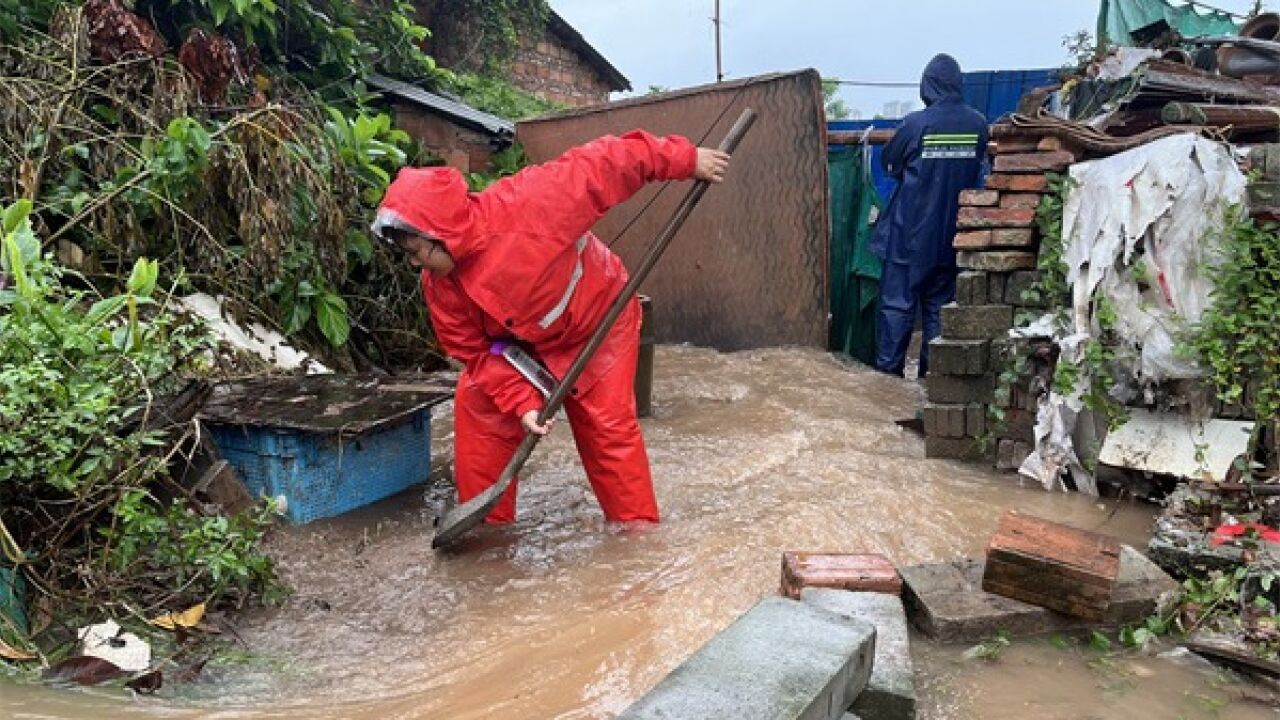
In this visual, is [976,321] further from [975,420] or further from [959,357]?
[975,420]

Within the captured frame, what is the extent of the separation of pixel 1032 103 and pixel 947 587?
4.16 meters

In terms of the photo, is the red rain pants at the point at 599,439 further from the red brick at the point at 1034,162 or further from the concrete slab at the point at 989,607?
the red brick at the point at 1034,162

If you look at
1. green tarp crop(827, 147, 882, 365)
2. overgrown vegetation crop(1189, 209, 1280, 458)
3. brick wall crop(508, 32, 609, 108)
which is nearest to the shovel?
overgrown vegetation crop(1189, 209, 1280, 458)

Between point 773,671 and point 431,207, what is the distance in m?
1.82

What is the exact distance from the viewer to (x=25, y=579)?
8.30 feet

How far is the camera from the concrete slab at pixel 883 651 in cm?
202

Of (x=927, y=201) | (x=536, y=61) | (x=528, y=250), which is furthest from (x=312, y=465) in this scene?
(x=536, y=61)

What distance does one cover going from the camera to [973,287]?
4.14 m

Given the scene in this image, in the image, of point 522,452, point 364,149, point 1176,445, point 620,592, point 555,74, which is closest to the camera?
point 620,592

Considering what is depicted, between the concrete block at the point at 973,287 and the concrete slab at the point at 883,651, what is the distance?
2.06m

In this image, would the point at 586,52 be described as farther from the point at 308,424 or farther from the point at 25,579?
the point at 25,579

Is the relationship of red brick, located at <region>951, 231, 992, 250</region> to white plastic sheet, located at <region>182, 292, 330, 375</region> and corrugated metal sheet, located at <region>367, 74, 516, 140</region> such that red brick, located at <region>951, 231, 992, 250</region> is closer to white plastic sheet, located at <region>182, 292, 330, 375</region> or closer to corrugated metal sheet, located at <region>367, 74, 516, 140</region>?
white plastic sheet, located at <region>182, 292, 330, 375</region>

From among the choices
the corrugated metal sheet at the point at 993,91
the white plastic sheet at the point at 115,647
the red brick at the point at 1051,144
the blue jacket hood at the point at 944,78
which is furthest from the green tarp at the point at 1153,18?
the white plastic sheet at the point at 115,647

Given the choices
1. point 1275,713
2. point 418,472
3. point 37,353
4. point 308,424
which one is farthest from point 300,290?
point 1275,713
